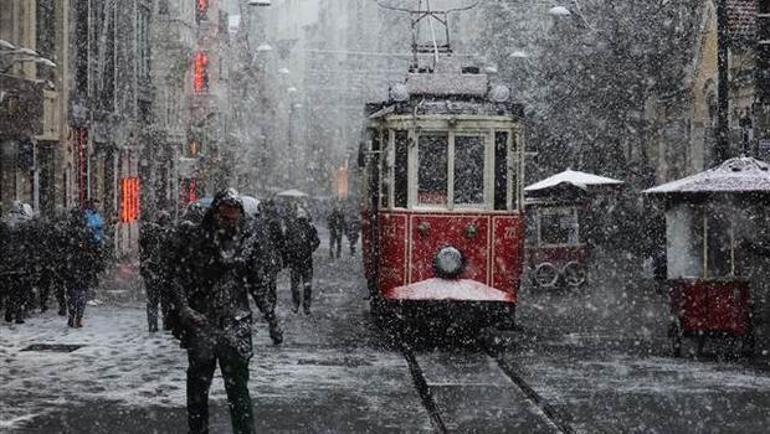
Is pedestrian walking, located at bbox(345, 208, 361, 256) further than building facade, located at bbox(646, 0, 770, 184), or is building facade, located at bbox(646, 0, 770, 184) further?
pedestrian walking, located at bbox(345, 208, 361, 256)

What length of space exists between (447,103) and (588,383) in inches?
205

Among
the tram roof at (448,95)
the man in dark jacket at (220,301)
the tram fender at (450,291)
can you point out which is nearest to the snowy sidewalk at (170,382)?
the tram fender at (450,291)

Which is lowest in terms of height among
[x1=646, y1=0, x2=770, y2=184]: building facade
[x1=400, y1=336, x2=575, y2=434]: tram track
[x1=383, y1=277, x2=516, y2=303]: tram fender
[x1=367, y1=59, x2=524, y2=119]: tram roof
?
[x1=400, y1=336, x2=575, y2=434]: tram track

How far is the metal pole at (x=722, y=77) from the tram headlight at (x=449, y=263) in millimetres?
5977

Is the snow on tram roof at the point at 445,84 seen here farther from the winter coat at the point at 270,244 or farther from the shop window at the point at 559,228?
the shop window at the point at 559,228

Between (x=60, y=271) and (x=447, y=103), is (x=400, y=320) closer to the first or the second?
(x=447, y=103)

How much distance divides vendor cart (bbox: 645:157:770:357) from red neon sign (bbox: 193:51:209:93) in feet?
147

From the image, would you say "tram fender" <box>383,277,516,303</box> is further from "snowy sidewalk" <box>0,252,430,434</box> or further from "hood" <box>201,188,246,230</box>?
"hood" <box>201,188,246,230</box>

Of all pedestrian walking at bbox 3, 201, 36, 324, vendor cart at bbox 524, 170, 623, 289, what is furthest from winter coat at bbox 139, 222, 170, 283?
vendor cart at bbox 524, 170, 623, 289

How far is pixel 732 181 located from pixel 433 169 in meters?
3.63

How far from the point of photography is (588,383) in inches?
521

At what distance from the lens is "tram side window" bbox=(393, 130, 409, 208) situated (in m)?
17.1

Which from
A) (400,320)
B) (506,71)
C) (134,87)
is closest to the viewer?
(400,320)

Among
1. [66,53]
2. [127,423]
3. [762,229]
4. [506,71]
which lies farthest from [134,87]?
[127,423]
